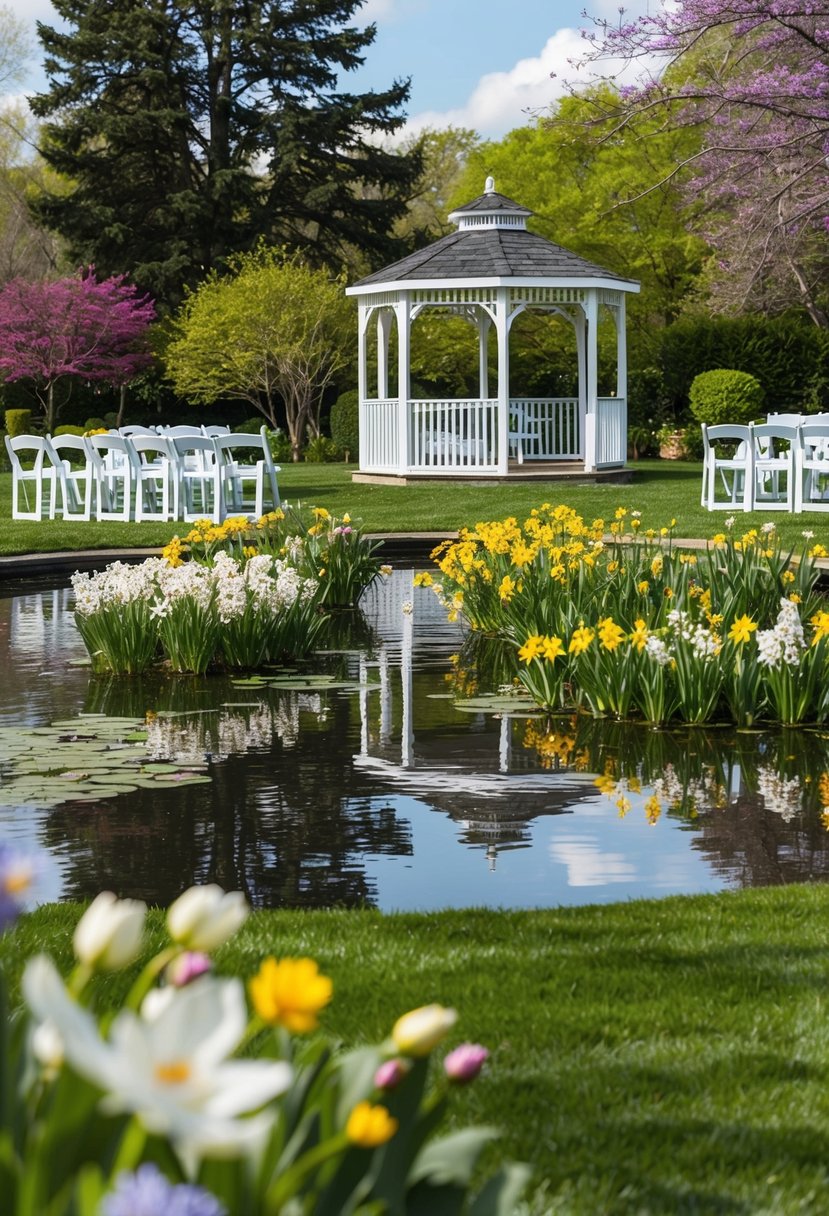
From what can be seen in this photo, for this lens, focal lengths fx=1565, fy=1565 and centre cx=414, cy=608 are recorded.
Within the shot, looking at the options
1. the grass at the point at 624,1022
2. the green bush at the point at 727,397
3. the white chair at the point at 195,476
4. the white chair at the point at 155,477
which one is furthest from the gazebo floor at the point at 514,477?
the grass at the point at 624,1022

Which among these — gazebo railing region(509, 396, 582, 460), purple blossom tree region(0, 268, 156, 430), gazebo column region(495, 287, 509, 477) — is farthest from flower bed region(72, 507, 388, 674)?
purple blossom tree region(0, 268, 156, 430)

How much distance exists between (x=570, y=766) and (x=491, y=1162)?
419cm

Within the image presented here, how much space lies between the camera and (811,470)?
17.4m

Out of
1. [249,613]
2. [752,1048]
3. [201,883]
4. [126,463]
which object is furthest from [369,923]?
[126,463]

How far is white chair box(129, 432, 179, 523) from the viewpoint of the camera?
1741cm

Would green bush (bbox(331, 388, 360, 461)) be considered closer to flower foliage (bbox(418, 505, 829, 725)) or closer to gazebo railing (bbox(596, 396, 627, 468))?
gazebo railing (bbox(596, 396, 627, 468))

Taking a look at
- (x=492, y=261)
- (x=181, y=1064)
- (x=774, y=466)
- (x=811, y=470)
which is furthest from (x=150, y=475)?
(x=181, y=1064)

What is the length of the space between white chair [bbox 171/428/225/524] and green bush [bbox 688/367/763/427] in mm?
12225

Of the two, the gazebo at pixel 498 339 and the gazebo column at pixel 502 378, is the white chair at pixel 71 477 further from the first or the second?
the gazebo column at pixel 502 378

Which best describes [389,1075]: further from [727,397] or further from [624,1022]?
[727,397]

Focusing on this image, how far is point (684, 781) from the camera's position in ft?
21.9

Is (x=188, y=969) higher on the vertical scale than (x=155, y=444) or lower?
lower

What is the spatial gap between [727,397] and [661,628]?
2196cm

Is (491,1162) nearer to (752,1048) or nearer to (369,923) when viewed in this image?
(752,1048)
